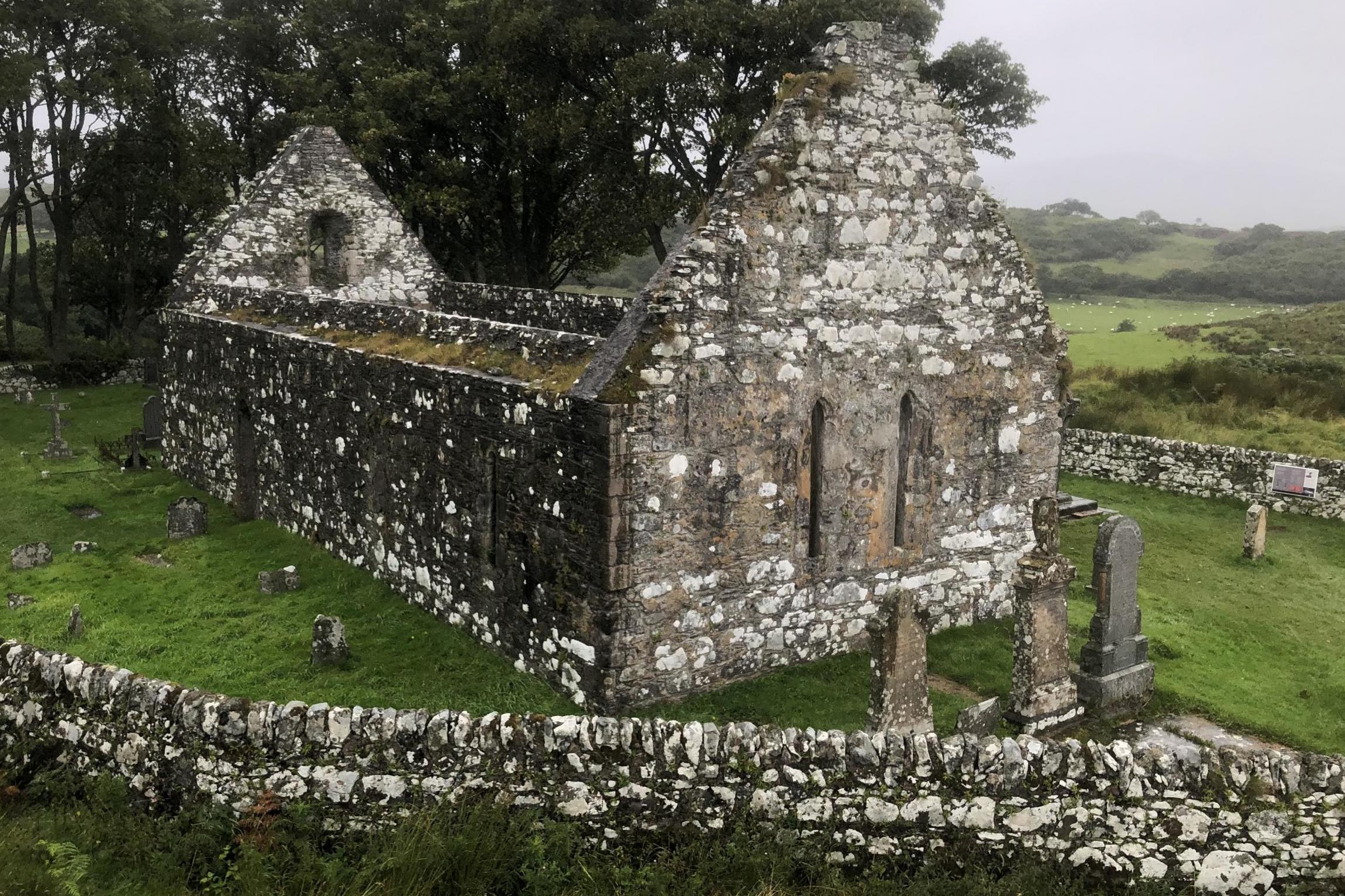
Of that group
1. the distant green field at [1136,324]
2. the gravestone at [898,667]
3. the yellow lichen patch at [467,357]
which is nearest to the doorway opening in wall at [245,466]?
the yellow lichen patch at [467,357]

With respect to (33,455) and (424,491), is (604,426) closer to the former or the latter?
(424,491)

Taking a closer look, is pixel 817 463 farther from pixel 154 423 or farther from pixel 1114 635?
pixel 154 423

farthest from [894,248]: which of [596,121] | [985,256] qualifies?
[596,121]

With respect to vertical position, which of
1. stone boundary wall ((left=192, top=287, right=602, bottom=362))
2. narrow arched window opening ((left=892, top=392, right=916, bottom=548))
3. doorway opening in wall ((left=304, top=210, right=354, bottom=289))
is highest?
Result: doorway opening in wall ((left=304, top=210, right=354, bottom=289))

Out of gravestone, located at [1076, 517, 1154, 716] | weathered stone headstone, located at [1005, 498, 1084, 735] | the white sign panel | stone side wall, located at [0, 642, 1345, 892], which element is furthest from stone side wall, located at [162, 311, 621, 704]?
the white sign panel

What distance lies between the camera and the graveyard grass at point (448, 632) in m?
9.64

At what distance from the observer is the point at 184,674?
9.97 metres

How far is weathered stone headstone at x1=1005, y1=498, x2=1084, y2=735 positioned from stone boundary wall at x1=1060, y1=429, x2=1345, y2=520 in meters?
13.7

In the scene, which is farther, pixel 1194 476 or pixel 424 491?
pixel 1194 476

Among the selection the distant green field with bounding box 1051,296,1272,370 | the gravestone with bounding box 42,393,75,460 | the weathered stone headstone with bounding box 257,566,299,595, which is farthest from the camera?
the distant green field with bounding box 1051,296,1272,370

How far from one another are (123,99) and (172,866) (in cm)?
3296

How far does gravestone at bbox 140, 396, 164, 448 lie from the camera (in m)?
21.8

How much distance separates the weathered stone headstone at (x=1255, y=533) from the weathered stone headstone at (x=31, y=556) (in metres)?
19.1

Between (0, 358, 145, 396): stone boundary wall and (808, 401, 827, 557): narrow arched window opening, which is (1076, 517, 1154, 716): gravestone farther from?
(0, 358, 145, 396): stone boundary wall
